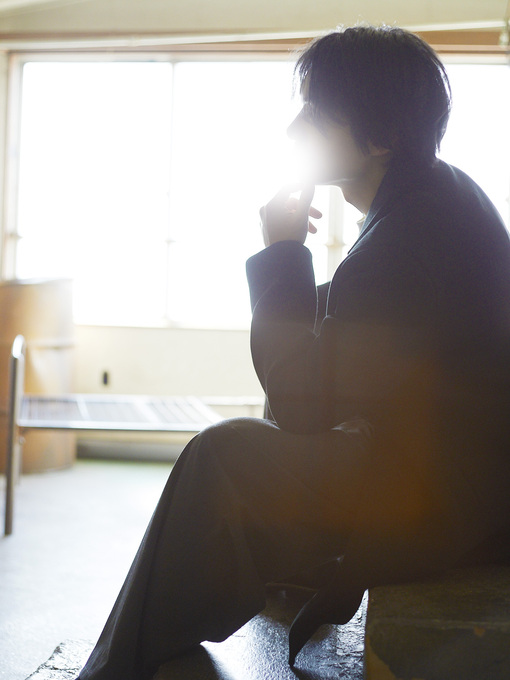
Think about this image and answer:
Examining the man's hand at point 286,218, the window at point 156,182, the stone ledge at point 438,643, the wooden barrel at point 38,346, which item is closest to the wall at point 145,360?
the window at point 156,182

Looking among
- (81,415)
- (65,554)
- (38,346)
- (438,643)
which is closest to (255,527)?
(438,643)

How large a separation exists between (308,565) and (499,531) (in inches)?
10.8

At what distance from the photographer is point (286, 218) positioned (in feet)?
3.84

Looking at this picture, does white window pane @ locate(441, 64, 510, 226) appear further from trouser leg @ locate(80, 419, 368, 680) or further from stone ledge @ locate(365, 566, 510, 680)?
stone ledge @ locate(365, 566, 510, 680)

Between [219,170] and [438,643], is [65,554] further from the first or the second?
[219,170]

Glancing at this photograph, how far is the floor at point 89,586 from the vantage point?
107 centimetres

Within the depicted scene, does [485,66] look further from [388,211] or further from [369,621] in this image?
[369,621]

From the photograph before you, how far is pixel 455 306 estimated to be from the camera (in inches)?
37.6

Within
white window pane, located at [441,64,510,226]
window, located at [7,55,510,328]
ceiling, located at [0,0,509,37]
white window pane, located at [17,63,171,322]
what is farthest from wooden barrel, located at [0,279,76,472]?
white window pane, located at [441,64,510,226]

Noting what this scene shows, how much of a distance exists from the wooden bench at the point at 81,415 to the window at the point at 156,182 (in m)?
0.78

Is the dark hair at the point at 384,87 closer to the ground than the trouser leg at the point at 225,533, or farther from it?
farther from it

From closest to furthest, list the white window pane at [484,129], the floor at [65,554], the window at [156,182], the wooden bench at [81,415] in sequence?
the floor at [65,554], the wooden bench at [81,415], the white window pane at [484,129], the window at [156,182]

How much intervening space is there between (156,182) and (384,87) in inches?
127

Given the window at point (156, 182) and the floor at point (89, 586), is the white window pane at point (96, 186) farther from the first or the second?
the floor at point (89, 586)
